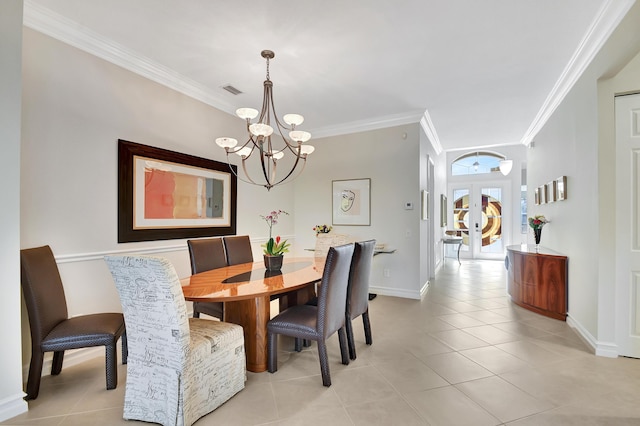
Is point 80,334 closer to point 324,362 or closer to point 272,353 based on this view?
point 272,353

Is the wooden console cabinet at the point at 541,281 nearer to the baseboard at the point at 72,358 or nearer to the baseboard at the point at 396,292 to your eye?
the baseboard at the point at 396,292

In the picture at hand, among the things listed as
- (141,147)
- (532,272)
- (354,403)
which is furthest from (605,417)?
(141,147)

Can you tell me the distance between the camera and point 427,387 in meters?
2.17

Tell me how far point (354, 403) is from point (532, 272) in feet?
10.2

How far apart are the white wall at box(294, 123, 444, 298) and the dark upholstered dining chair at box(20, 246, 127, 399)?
3.53m

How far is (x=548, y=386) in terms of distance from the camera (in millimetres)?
2178

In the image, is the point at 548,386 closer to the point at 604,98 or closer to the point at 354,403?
the point at 354,403

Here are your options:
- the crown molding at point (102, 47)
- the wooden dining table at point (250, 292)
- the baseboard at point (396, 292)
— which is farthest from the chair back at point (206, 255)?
the baseboard at point (396, 292)

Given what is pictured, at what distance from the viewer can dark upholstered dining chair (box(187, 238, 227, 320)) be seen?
2787 millimetres

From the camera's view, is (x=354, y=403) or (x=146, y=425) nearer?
(x=146, y=425)

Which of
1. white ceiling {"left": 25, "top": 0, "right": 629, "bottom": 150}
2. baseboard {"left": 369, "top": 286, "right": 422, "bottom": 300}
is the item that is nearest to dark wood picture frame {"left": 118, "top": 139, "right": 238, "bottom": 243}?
white ceiling {"left": 25, "top": 0, "right": 629, "bottom": 150}

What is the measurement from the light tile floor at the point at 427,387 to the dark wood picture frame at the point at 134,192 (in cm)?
115

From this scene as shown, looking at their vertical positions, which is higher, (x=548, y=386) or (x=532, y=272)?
(x=532, y=272)

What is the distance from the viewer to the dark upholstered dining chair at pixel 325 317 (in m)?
2.18
